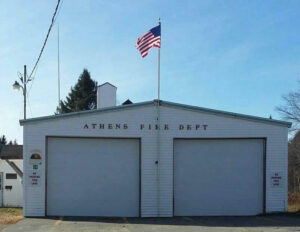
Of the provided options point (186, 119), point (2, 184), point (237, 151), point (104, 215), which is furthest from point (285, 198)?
point (2, 184)

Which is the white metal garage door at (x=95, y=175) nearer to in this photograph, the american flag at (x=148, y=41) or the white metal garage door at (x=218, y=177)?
the white metal garage door at (x=218, y=177)

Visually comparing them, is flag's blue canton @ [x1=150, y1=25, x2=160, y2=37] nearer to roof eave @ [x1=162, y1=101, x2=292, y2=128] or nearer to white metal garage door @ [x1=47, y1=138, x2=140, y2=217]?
roof eave @ [x1=162, y1=101, x2=292, y2=128]

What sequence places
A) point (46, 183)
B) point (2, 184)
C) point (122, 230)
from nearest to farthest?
point (122, 230) < point (46, 183) < point (2, 184)

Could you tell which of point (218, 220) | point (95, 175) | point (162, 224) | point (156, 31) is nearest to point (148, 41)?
point (156, 31)

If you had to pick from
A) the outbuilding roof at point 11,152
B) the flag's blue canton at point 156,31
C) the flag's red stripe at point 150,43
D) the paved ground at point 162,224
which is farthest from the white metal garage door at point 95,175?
the outbuilding roof at point 11,152

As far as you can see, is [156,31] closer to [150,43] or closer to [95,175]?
[150,43]

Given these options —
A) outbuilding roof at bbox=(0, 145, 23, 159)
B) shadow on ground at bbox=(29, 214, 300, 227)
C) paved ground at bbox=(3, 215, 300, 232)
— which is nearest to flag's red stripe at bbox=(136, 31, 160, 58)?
shadow on ground at bbox=(29, 214, 300, 227)

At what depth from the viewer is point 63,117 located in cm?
1881

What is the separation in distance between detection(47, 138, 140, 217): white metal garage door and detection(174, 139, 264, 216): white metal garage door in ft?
5.84

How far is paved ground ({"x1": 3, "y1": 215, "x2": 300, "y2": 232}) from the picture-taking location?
1520 cm

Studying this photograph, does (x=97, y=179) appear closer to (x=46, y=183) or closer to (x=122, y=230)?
(x=46, y=183)

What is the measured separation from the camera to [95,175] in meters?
19.1

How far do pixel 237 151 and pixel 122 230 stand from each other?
666 cm

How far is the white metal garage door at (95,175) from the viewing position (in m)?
18.9
